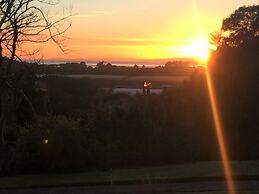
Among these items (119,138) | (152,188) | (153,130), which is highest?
(153,130)

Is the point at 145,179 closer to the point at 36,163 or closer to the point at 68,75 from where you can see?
the point at 36,163

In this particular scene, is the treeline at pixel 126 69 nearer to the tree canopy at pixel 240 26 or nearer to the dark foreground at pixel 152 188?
the tree canopy at pixel 240 26

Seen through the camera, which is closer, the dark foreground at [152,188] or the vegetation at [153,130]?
the dark foreground at [152,188]

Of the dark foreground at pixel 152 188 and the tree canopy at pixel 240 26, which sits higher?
the tree canopy at pixel 240 26

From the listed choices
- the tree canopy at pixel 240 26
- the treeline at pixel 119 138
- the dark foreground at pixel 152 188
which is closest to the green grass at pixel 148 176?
the dark foreground at pixel 152 188

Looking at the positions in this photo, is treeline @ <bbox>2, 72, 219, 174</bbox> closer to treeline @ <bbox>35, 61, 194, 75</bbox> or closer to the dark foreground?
the dark foreground

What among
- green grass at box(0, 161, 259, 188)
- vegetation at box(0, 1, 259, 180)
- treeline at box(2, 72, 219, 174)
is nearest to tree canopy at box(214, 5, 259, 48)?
vegetation at box(0, 1, 259, 180)

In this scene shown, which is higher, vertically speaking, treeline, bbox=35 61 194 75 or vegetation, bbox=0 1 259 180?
treeline, bbox=35 61 194 75

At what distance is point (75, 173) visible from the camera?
32.2 metres

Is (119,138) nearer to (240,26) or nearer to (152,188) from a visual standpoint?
(152,188)

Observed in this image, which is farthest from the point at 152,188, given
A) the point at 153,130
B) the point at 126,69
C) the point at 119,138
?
the point at 126,69

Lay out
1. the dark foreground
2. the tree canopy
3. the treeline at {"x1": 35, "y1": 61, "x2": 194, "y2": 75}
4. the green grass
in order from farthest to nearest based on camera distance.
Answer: the treeline at {"x1": 35, "y1": 61, "x2": 194, "y2": 75}, the tree canopy, the green grass, the dark foreground

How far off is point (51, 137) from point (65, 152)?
1.16 m

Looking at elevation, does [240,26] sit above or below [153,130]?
above
